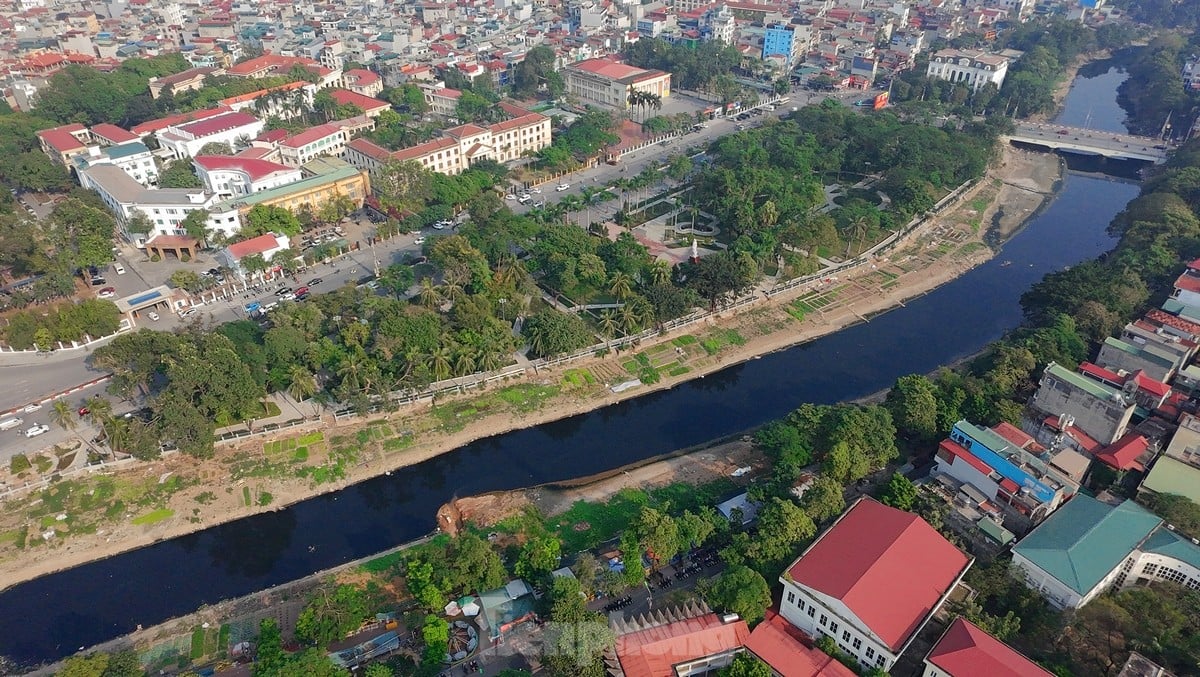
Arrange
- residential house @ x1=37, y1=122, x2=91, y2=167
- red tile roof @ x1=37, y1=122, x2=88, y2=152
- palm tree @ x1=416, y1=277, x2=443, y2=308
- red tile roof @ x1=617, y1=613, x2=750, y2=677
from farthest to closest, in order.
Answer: red tile roof @ x1=37, y1=122, x2=88, y2=152, residential house @ x1=37, y1=122, x2=91, y2=167, palm tree @ x1=416, y1=277, x2=443, y2=308, red tile roof @ x1=617, y1=613, x2=750, y2=677

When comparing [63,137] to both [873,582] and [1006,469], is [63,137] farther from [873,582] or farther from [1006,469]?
[1006,469]

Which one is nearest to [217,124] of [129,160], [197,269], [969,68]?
[129,160]

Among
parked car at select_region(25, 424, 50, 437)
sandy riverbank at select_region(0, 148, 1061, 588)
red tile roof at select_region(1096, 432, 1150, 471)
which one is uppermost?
red tile roof at select_region(1096, 432, 1150, 471)

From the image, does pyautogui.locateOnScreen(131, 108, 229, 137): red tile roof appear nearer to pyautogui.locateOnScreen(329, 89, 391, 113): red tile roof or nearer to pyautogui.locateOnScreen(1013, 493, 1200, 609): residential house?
pyautogui.locateOnScreen(329, 89, 391, 113): red tile roof

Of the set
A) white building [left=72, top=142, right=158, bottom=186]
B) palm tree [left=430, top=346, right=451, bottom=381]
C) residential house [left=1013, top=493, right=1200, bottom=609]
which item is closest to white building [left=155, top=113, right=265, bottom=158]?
white building [left=72, top=142, right=158, bottom=186]

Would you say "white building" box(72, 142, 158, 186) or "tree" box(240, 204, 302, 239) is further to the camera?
"white building" box(72, 142, 158, 186)

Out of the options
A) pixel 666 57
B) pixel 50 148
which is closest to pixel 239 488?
pixel 50 148
